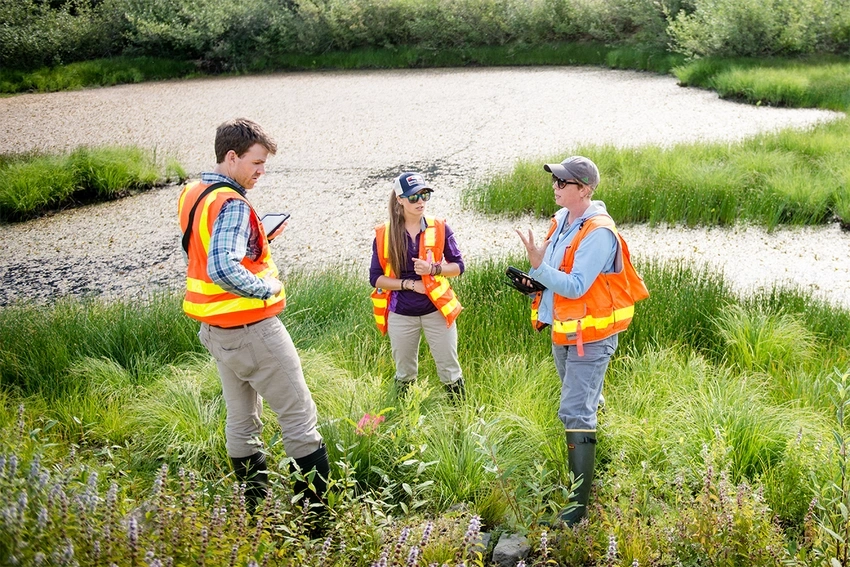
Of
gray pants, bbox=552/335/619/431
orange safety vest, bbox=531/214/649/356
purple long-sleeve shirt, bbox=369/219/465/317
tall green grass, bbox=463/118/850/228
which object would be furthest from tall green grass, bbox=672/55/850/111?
gray pants, bbox=552/335/619/431

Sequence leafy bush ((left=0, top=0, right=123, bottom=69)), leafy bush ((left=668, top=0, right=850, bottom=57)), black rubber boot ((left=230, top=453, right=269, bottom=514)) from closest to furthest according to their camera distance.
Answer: black rubber boot ((left=230, top=453, right=269, bottom=514)) < leafy bush ((left=668, top=0, right=850, bottom=57)) < leafy bush ((left=0, top=0, right=123, bottom=69))

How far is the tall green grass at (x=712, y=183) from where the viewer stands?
680 centimetres

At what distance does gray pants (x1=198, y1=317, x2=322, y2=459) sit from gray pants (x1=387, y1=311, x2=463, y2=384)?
32.4 inches

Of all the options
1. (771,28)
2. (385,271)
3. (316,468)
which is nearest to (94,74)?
(771,28)

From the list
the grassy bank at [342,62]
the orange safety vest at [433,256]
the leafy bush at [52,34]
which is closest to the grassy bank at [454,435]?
the orange safety vest at [433,256]

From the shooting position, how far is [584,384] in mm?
2932

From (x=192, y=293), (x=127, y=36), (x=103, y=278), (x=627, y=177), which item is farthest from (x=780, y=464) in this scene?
(x=127, y=36)

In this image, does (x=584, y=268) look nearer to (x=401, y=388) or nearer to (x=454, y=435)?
(x=454, y=435)

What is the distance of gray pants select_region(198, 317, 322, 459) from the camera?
2.79 meters

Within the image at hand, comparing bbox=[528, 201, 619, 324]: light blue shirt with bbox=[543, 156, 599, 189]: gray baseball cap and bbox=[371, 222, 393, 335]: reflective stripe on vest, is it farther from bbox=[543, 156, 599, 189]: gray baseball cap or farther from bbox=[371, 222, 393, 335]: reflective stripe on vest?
bbox=[371, 222, 393, 335]: reflective stripe on vest

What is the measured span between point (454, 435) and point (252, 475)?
0.87 meters

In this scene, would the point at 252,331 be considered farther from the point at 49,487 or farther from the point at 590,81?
the point at 590,81

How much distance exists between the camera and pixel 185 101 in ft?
47.1

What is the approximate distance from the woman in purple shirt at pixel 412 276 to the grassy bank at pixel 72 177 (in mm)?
6000
